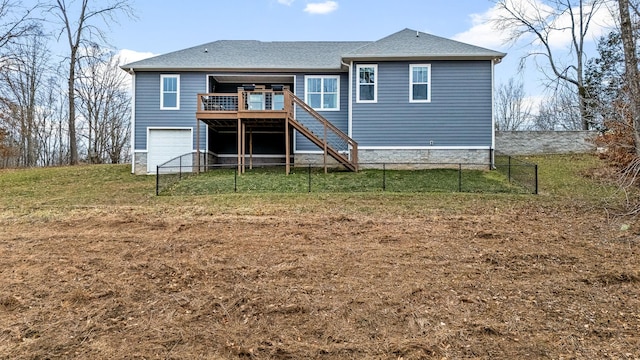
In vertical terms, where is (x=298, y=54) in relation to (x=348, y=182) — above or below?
above

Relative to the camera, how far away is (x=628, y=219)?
742cm

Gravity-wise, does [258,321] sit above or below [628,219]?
below

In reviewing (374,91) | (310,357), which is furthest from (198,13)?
(310,357)

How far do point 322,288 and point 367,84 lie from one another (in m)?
12.1

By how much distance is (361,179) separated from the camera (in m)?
12.9

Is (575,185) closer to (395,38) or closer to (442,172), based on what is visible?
(442,172)

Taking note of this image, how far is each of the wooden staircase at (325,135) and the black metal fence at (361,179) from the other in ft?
1.78

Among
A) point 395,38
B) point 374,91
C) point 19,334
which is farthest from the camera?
point 395,38

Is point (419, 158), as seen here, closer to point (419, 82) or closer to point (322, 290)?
point (419, 82)

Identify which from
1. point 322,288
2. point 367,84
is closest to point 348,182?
point 367,84

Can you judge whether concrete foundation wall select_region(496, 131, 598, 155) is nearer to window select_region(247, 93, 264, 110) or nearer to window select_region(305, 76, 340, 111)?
window select_region(305, 76, 340, 111)

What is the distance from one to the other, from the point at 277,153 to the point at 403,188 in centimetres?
705

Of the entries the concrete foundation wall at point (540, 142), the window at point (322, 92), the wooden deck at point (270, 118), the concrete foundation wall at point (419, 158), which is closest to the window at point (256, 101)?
the wooden deck at point (270, 118)

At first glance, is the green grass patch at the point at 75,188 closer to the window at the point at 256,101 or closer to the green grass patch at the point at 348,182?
the green grass patch at the point at 348,182
